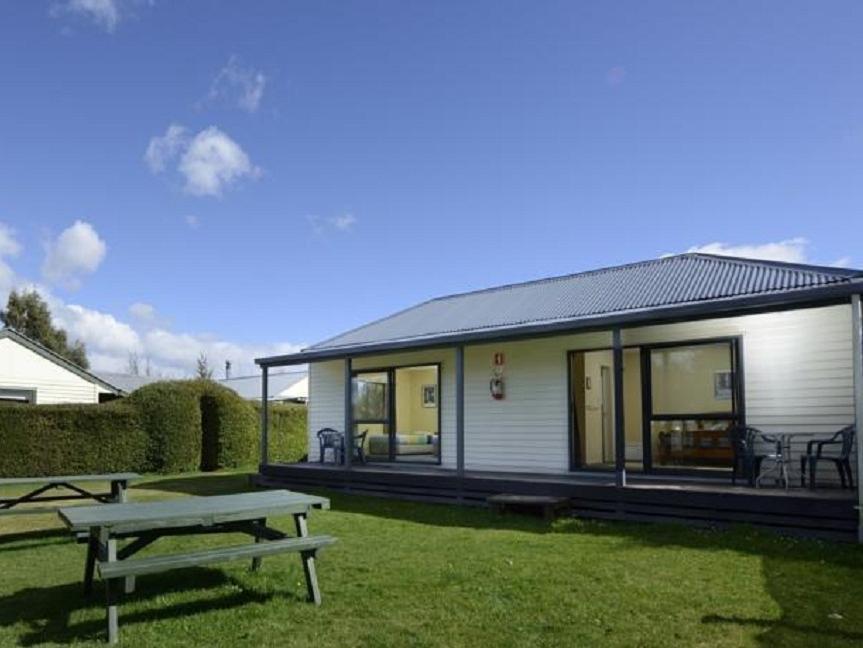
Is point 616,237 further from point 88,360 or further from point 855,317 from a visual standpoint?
point 88,360

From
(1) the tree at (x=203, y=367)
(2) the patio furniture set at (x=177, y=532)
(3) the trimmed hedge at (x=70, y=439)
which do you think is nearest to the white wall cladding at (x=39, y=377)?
(3) the trimmed hedge at (x=70, y=439)

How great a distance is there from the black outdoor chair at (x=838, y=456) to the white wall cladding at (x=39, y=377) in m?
21.6

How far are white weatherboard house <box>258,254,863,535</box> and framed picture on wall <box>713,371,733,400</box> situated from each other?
0.02 metres

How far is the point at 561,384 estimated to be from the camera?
11.2 metres

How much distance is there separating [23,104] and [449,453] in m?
10.2

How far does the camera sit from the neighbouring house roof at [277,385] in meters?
33.2

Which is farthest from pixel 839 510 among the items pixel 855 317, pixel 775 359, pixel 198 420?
pixel 198 420

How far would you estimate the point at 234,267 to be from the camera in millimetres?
20797

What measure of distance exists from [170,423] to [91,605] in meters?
13.0

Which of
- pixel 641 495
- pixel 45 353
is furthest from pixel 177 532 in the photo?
pixel 45 353

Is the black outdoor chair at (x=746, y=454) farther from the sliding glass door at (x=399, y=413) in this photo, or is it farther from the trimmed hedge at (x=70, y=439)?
the trimmed hedge at (x=70, y=439)

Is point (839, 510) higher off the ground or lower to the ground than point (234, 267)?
lower

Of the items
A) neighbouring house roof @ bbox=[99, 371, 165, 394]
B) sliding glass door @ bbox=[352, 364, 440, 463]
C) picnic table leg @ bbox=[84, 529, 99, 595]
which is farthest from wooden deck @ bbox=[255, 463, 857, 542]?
neighbouring house roof @ bbox=[99, 371, 165, 394]

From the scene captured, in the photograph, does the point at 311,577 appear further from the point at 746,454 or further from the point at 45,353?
the point at 45,353
